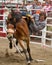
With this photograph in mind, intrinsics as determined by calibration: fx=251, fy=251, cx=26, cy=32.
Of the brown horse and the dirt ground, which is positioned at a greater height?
the brown horse

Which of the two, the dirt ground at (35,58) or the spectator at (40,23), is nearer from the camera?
the dirt ground at (35,58)

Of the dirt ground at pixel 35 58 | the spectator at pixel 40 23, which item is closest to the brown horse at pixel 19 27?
the dirt ground at pixel 35 58

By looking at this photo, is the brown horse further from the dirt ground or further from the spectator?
the spectator

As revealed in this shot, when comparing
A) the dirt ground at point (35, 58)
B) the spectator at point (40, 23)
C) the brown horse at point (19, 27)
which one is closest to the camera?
the brown horse at point (19, 27)

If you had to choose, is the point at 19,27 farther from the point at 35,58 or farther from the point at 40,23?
the point at 35,58

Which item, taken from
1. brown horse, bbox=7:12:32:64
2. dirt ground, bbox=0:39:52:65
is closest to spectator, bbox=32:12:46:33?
brown horse, bbox=7:12:32:64

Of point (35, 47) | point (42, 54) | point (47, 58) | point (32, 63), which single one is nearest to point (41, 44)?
point (35, 47)

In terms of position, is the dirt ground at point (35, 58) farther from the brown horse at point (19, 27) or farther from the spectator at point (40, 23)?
the spectator at point (40, 23)

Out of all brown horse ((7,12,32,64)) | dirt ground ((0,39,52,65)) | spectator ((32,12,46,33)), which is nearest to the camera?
brown horse ((7,12,32,64))

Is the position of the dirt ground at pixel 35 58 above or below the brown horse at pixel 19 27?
below

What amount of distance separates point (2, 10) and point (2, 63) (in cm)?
599

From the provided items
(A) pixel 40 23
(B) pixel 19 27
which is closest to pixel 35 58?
(A) pixel 40 23

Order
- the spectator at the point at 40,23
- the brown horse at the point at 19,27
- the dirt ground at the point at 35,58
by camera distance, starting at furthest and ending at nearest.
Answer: the spectator at the point at 40,23, the dirt ground at the point at 35,58, the brown horse at the point at 19,27

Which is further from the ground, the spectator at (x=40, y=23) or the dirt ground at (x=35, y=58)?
the spectator at (x=40, y=23)
